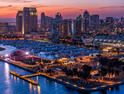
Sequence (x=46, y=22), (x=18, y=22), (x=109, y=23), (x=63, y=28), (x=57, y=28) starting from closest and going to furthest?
(x=63, y=28) < (x=57, y=28) < (x=109, y=23) < (x=18, y=22) < (x=46, y=22)

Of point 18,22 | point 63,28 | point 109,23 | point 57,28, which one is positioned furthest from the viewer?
point 18,22

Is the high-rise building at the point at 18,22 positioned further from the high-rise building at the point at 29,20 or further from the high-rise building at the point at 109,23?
the high-rise building at the point at 109,23

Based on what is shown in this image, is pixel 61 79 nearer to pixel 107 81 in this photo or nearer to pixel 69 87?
pixel 69 87

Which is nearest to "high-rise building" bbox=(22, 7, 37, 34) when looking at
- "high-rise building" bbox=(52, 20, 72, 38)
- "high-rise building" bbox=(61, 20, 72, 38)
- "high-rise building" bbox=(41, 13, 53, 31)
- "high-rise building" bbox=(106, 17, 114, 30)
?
"high-rise building" bbox=(41, 13, 53, 31)

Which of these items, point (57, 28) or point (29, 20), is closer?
point (57, 28)

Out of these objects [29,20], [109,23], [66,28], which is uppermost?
[29,20]

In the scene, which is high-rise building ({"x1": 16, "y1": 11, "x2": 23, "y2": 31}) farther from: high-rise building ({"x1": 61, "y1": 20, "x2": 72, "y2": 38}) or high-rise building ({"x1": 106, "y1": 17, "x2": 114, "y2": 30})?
high-rise building ({"x1": 106, "y1": 17, "x2": 114, "y2": 30})

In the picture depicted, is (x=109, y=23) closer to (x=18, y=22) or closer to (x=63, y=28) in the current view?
(x=63, y=28)

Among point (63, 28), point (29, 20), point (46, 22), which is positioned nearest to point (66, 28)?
point (63, 28)

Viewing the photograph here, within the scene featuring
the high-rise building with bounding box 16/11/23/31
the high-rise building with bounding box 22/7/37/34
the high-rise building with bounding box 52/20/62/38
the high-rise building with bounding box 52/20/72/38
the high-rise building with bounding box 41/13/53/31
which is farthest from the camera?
the high-rise building with bounding box 41/13/53/31
